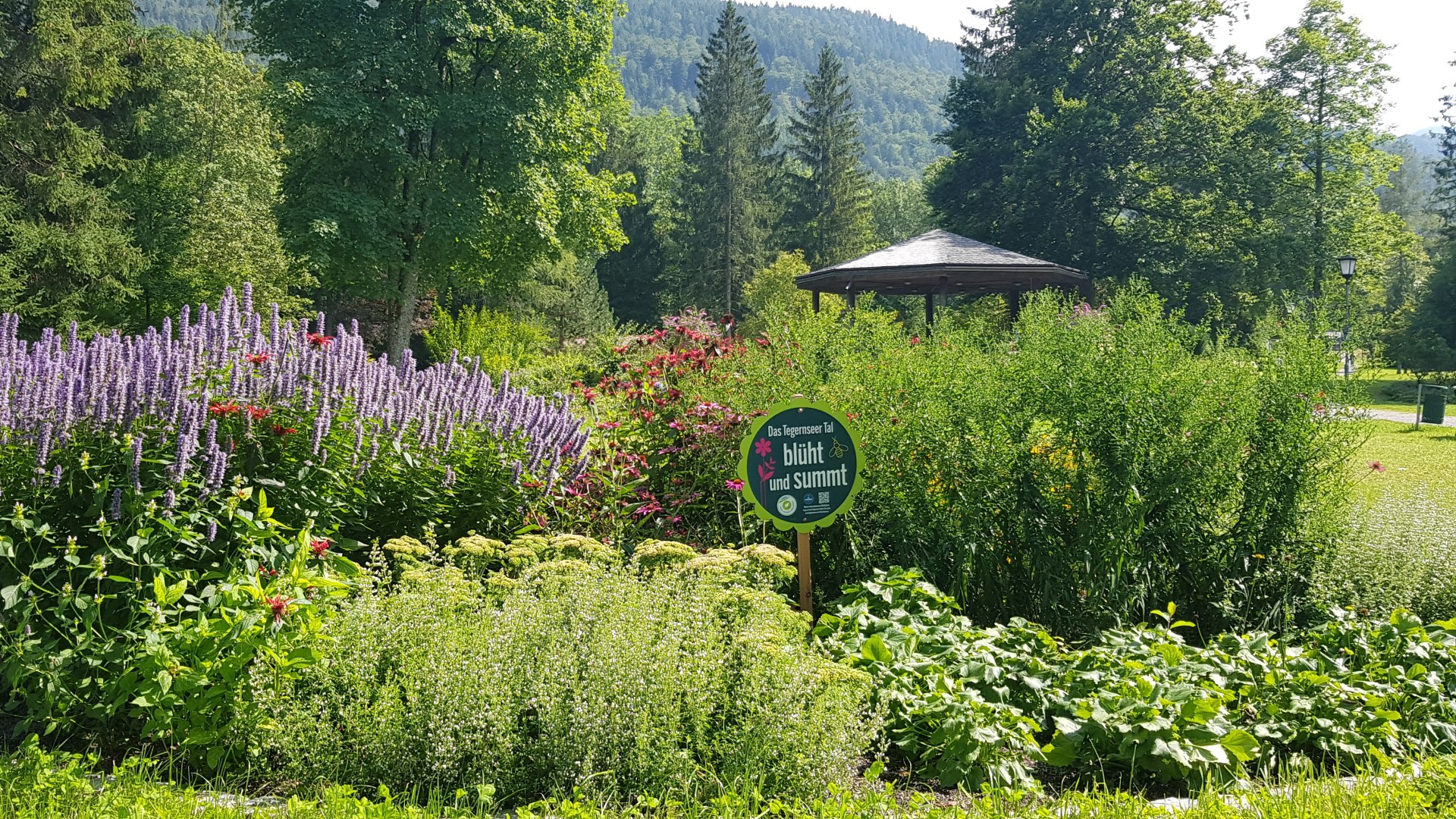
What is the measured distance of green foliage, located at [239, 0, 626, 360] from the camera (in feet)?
58.1

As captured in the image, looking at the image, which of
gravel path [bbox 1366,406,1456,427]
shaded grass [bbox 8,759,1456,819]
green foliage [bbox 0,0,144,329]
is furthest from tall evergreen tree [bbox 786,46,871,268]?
shaded grass [bbox 8,759,1456,819]

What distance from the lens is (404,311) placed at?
19781 millimetres

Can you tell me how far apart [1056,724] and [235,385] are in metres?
3.57

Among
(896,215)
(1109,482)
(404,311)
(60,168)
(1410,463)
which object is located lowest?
(1410,463)

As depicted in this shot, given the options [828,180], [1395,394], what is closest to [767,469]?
[1395,394]

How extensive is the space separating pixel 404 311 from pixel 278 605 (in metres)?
17.8

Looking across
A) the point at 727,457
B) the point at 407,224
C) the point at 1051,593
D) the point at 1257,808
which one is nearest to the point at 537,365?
the point at 407,224

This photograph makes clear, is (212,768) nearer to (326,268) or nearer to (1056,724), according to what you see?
(1056,724)

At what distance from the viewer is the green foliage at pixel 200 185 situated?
65.4ft

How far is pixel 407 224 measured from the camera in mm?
19047

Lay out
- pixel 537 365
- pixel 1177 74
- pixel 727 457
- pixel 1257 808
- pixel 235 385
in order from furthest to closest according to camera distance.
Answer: pixel 1177 74, pixel 537 365, pixel 727 457, pixel 235 385, pixel 1257 808

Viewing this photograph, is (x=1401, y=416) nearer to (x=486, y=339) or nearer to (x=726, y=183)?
(x=486, y=339)

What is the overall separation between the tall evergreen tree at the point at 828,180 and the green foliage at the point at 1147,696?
124 ft

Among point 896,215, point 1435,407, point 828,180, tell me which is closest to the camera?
point 1435,407
